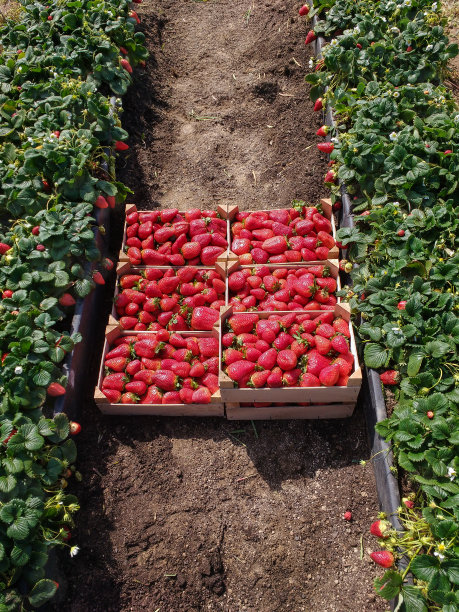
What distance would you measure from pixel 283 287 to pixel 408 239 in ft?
3.31

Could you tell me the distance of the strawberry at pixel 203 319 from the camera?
383 cm

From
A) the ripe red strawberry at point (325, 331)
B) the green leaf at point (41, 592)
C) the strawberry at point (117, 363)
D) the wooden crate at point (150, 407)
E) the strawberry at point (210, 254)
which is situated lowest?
the green leaf at point (41, 592)

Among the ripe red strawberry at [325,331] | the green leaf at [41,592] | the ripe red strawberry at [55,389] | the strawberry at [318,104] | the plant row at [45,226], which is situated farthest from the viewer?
the strawberry at [318,104]

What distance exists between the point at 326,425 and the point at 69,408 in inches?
76.7

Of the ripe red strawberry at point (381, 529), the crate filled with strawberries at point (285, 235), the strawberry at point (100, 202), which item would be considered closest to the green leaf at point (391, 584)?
the ripe red strawberry at point (381, 529)

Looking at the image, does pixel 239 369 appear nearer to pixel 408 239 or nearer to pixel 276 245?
pixel 276 245

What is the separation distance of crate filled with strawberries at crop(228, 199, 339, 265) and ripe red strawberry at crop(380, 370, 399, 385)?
44.2 inches

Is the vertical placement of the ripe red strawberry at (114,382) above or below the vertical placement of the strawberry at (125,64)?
below

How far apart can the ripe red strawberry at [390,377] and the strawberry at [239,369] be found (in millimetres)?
929

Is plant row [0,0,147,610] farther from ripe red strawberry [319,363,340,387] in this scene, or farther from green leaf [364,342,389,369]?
green leaf [364,342,389,369]

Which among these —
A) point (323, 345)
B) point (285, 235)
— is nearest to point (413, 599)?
point (323, 345)

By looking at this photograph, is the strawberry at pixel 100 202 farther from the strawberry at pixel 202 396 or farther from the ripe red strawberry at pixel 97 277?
the strawberry at pixel 202 396

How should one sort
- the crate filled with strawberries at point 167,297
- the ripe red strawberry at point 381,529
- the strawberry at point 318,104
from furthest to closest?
the strawberry at point 318,104
the crate filled with strawberries at point 167,297
the ripe red strawberry at point 381,529

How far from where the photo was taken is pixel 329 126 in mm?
4809
